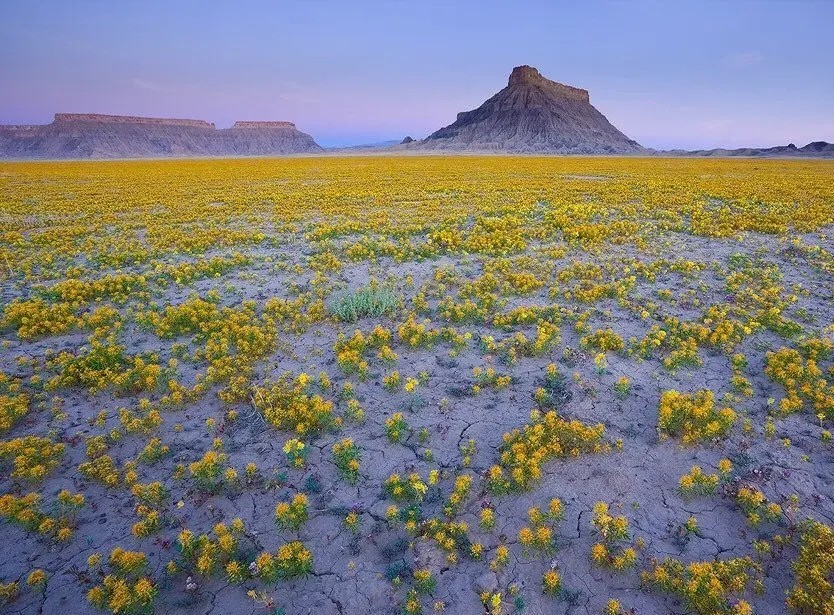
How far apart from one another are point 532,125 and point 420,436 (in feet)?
585

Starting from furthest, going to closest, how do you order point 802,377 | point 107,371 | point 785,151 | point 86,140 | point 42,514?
point 86,140, point 785,151, point 107,371, point 802,377, point 42,514

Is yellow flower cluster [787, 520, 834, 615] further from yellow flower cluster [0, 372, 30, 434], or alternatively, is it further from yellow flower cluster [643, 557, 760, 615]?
yellow flower cluster [0, 372, 30, 434]

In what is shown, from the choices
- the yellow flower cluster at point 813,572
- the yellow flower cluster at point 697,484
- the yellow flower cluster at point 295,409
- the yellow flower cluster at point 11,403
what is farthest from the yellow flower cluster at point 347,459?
the yellow flower cluster at point 11,403

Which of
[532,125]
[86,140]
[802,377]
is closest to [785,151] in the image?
[532,125]

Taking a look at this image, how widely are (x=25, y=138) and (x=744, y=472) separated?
24031 centimetres

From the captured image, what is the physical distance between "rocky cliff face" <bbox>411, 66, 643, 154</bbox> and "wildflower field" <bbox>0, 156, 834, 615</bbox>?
140m

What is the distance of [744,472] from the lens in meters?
5.76

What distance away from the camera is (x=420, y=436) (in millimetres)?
6535

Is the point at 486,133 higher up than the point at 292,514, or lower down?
higher up

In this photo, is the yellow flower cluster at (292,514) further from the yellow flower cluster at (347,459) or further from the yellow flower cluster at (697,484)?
the yellow flower cluster at (697,484)

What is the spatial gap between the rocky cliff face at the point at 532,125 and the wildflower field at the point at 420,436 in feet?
458

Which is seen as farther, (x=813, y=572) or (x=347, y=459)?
(x=347, y=459)

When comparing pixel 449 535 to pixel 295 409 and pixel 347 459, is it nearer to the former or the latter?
pixel 347 459

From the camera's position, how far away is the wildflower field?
15.0 ft
